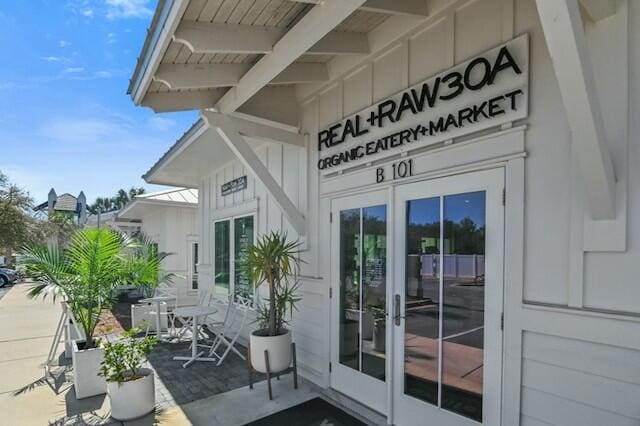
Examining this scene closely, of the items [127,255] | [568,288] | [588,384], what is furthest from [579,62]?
[127,255]

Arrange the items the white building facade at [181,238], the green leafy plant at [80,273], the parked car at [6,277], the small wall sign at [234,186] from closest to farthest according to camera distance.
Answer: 1. the green leafy plant at [80,273]
2. the small wall sign at [234,186]
3. the white building facade at [181,238]
4. the parked car at [6,277]

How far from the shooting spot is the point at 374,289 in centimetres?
346

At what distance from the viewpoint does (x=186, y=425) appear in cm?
325

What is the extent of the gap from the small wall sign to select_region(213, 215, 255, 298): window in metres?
0.52

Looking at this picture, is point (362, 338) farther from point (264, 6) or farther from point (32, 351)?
point (32, 351)

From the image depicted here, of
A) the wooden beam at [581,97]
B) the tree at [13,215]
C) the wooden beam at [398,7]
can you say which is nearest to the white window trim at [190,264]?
the wooden beam at [398,7]

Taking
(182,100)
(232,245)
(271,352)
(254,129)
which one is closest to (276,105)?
(254,129)

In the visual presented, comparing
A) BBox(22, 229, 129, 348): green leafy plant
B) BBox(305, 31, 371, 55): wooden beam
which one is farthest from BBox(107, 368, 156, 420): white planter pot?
BBox(305, 31, 371, 55): wooden beam

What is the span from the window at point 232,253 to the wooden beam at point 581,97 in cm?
459

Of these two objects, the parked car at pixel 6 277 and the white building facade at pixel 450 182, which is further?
the parked car at pixel 6 277

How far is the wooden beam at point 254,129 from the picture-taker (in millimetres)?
3816

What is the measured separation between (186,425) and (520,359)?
2820 millimetres

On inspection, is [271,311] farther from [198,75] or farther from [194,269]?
[194,269]

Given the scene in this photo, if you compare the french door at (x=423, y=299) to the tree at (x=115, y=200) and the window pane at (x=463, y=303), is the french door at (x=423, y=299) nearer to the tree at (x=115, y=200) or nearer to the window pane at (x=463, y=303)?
the window pane at (x=463, y=303)
